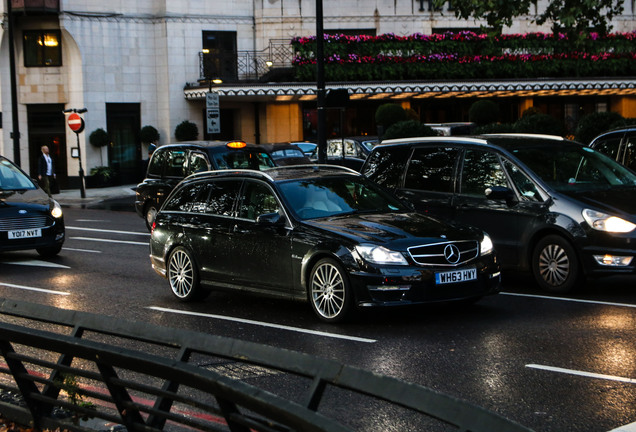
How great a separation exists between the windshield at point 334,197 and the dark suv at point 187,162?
720cm

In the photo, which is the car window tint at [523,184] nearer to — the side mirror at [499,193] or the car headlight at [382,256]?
the side mirror at [499,193]

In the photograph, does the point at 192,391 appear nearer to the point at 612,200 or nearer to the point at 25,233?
the point at 612,200

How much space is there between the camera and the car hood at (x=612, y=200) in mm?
10945

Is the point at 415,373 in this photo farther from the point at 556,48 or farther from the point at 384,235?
the point at 556,48

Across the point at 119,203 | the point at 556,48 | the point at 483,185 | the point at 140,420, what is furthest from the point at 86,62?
the point at 140,420

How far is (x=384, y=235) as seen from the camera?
9539 mm

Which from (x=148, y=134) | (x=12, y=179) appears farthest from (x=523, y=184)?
(x=148, y=134)

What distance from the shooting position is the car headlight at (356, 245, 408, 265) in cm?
930

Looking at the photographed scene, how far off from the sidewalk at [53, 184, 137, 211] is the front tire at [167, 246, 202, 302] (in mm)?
16594

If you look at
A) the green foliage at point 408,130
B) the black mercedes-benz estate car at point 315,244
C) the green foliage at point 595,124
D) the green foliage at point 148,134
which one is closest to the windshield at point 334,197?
the black mercedes-benz estate car at point 315,244

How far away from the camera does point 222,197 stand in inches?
443

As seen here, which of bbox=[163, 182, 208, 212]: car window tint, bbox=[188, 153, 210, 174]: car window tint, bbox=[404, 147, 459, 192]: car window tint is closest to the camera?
bbox=[163, 182, 208, 212]: car window tint

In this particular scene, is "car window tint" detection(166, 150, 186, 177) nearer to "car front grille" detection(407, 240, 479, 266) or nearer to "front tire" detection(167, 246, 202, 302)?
"front tire" detection(167, 246, 202, 302)

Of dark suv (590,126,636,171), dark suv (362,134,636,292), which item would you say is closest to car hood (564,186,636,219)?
dark suv (362,134,636,292)
